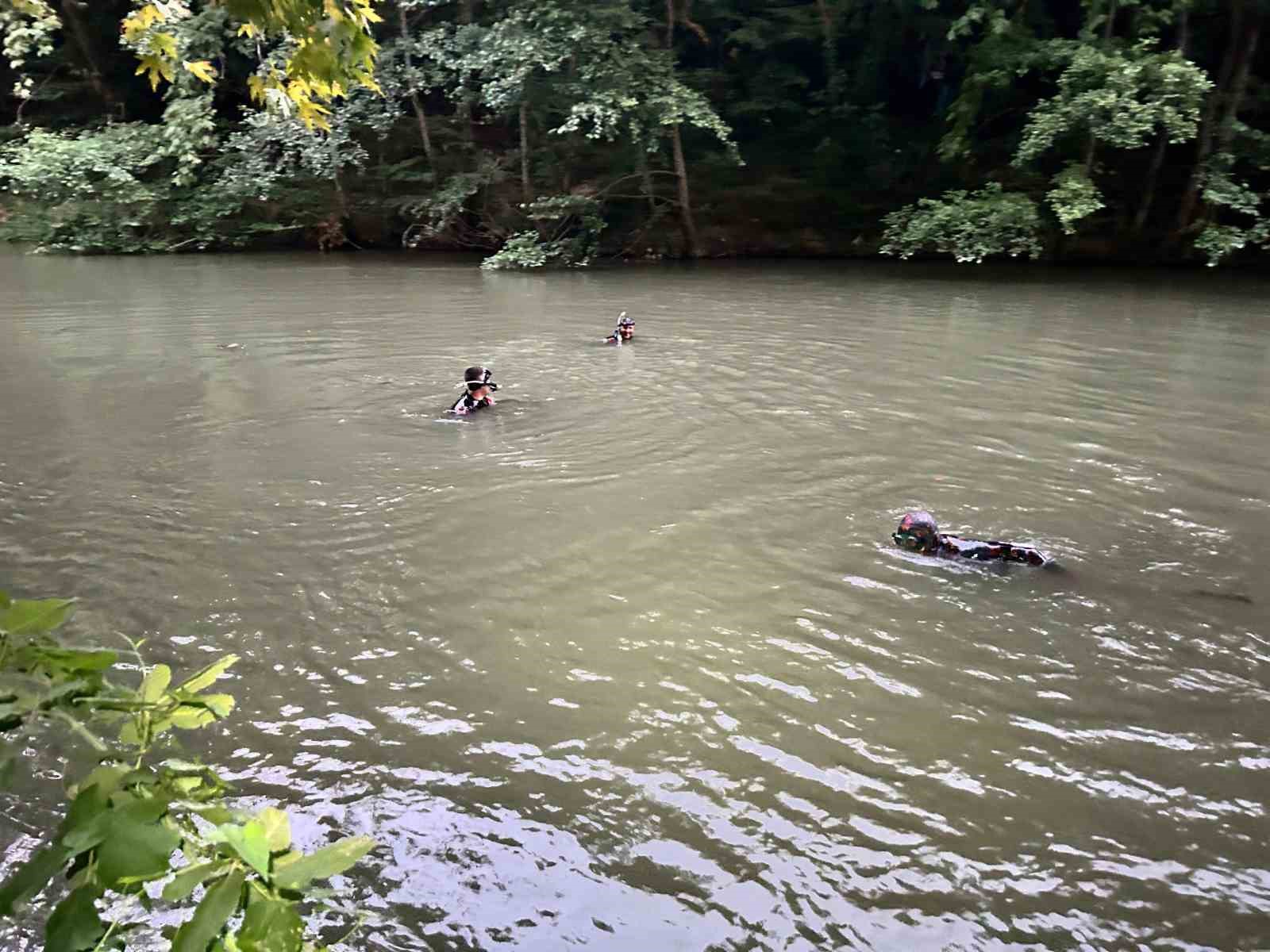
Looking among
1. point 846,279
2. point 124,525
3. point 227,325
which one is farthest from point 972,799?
point 846,279

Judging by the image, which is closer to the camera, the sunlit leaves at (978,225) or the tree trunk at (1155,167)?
the tree trunk at (1155,167)

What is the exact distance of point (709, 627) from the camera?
15.9 ft

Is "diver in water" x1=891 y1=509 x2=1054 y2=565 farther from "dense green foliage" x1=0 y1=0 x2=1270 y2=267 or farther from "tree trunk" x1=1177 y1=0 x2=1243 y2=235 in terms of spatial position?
"tree trunk" x1=1177 y1=0 x2=1243 y2=235

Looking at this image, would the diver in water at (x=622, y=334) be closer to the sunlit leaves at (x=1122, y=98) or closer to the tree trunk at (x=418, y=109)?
the sunlit leaves at (x=1122, y=98)

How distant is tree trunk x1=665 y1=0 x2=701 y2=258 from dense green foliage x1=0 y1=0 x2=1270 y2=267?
0.08m

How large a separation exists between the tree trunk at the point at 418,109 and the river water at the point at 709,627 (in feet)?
41.4

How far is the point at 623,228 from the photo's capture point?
2322 cm

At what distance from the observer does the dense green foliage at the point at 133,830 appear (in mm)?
991

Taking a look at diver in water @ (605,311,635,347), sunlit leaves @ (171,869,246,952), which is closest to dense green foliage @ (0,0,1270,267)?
diver in water @ (605,311,635,347)

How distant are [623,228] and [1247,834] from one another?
69.8 feet

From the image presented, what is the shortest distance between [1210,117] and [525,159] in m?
14.0

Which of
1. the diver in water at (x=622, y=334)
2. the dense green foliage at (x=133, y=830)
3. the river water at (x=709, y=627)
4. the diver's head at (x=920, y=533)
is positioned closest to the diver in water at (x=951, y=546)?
the diver's head at (x=920, y=533)

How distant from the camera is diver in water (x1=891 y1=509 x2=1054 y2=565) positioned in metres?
5.42

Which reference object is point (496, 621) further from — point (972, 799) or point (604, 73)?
point (604, 73)
